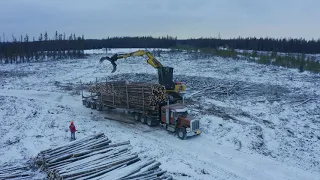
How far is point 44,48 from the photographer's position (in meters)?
99.6

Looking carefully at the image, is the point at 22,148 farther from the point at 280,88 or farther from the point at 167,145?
the point at 280,88

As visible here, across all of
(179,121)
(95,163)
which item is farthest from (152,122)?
(95,163)

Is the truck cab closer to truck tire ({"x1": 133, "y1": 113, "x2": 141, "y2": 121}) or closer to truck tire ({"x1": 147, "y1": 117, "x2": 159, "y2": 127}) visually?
truck tire ({"x1": 147, "y1": 117, "x2": 159, "y2": 127})

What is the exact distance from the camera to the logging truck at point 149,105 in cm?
2058

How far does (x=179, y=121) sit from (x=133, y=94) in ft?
17.3

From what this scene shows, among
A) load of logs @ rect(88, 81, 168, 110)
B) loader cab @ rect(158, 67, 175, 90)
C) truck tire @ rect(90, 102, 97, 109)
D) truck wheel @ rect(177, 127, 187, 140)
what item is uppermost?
loader cab @ rect(158, 67, 175, 90)

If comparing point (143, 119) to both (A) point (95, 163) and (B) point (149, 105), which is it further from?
(A) point (95, 163)

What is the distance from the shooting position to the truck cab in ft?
66.0

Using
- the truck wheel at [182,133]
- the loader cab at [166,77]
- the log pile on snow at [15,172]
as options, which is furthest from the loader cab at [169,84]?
the log pile on snow at [15,172]

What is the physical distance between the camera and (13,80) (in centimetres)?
4744

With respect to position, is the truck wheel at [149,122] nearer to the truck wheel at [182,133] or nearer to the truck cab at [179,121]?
the truck cab at [179,121]

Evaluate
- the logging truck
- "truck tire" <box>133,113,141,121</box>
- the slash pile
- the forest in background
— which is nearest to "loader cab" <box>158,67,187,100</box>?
the logging truck

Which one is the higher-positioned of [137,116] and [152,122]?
[137,116]

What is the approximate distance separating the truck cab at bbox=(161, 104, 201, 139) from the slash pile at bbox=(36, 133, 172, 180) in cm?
602
